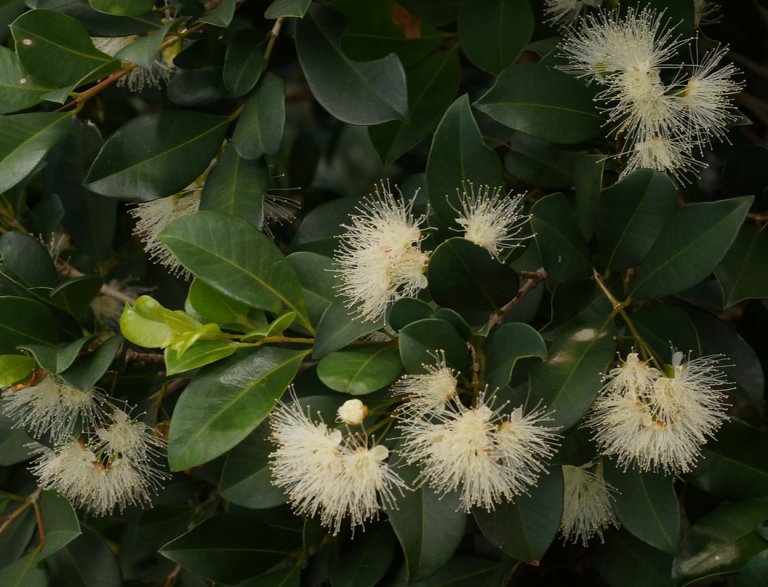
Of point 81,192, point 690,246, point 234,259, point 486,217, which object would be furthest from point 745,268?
point 81,192

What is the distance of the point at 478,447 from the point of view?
2.85 feet

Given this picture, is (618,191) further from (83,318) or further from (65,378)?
(83,318)

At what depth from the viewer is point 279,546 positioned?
3.89ft

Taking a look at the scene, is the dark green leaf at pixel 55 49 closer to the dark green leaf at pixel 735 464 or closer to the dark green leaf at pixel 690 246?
the dark green leaf at pixel 690 246

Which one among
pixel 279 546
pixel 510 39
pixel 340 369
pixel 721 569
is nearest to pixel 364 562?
pixel 279 546

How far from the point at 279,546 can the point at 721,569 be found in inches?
29.6

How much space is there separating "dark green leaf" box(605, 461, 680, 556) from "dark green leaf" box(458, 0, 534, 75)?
2.45 ft

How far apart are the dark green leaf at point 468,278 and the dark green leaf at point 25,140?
0.69 m

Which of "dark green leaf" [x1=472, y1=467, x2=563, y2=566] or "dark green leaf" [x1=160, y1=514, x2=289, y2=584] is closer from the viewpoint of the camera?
"dark green leaf" [x1=472, y1=467, x2=563, y2=566]

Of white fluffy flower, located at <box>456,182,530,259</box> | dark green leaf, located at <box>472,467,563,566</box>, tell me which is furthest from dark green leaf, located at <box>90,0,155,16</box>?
dark green leaf, located at <box>472,467,563,566</box>

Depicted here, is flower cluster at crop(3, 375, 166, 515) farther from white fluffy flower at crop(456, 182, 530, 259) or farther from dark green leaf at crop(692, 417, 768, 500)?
dark green leaf at crop(692, 417, 768, 500)

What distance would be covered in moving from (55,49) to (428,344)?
0.78 metres

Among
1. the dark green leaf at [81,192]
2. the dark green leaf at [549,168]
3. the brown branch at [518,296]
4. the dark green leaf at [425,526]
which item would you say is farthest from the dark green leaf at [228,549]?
the dark green leaf at [549,168]

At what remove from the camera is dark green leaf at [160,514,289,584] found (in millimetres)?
1062
